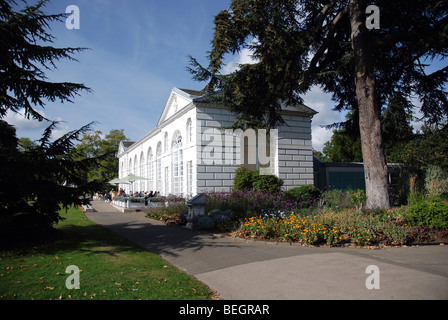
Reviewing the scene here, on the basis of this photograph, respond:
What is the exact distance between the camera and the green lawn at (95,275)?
470 centimetres

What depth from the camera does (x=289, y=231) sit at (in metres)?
8.76

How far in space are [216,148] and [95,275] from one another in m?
14.7

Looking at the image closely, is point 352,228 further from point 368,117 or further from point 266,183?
point 266,183

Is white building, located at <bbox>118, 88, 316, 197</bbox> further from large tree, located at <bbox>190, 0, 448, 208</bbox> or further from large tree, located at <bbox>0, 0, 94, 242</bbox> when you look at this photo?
large tree, located at <bbox>0, 0, 94, 242</bbox>

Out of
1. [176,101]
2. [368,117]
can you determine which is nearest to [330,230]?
[368,117]

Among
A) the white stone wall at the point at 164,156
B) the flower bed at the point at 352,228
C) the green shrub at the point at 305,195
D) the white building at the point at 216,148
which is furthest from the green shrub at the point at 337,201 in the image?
the white stone wall at the point at 164,156

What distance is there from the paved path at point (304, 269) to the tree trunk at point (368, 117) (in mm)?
4249

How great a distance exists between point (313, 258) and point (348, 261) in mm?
721

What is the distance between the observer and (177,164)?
2416cm

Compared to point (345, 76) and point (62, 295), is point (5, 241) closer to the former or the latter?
point (62, 295)

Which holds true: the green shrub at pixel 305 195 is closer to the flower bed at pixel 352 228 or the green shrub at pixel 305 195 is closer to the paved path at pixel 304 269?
the flower bed at pixel 352 228

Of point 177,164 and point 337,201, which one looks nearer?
point 337,201

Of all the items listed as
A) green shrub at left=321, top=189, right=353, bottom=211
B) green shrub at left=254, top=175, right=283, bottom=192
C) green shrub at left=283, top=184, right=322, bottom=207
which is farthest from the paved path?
green shrub at left=254, top=175, right=283, bottom=192

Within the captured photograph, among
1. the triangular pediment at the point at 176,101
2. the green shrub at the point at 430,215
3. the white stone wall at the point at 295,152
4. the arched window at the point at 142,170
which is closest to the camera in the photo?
the green shrub at the point at 430,215
